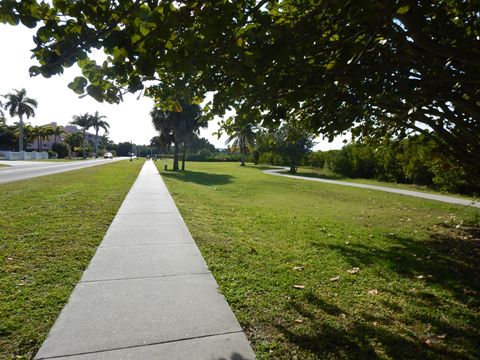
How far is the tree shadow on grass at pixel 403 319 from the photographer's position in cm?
287

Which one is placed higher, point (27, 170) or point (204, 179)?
point (204, 179)

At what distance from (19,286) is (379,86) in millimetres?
5225

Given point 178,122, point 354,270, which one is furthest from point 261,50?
point 178,122

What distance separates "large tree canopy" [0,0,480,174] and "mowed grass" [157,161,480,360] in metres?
2.22

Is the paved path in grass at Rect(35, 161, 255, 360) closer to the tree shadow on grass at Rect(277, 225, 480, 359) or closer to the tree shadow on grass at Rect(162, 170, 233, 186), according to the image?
the tree shadow on grass at Rect(277, 225, 480, 359)

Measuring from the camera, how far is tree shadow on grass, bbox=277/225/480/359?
2.87 m

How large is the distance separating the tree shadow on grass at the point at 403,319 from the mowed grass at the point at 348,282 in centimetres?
1

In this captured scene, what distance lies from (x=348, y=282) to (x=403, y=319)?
3.36ft

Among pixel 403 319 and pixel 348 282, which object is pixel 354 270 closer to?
pixel 348 282

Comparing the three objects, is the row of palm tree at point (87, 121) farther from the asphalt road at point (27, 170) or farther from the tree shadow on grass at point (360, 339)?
the tree shadow on grass at point (360, 339)

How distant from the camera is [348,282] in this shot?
4441 millimetres

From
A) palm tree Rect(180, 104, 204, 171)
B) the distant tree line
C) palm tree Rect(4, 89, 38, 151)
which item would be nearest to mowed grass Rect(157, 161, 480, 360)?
the distant tree line

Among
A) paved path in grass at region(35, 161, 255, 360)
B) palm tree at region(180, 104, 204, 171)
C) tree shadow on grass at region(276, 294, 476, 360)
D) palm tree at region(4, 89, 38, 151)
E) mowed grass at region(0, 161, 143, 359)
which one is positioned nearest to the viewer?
paved path in grass at region(35, 161, 255, 360)


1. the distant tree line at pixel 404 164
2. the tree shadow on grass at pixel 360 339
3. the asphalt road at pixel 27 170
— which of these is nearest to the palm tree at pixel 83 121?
the asphalt road at pixel 27 170
